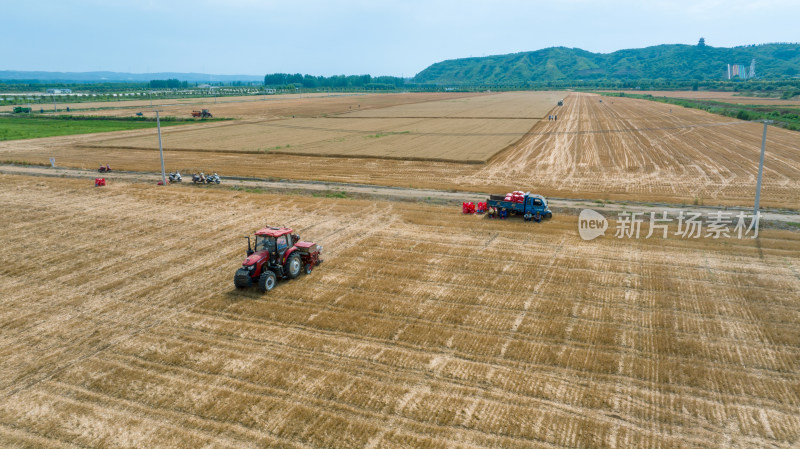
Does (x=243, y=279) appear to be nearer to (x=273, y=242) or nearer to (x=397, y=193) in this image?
(x=273, y=242)

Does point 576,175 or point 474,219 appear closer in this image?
point 474,219

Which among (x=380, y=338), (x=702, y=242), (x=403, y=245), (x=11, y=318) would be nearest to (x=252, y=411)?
(x=380, y=338)

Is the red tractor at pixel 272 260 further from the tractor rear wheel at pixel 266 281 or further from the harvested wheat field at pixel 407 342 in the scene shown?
the harvested wheat field at pixel 407 342

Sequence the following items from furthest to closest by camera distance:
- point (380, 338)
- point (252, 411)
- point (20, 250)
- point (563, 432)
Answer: point (20, 250) → point (380, 338) → point (252, 411) → point (563, 432)

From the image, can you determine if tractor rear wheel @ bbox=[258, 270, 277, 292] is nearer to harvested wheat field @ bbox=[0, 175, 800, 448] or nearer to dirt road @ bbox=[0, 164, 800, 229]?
harvested wheat field @ bbox=[0, 175, 800, 448]

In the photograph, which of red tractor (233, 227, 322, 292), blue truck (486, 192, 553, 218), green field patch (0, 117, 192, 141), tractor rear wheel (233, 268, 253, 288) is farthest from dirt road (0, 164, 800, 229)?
green field patch (0, 117, 192, 141)

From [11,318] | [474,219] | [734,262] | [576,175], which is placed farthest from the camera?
[576,175]

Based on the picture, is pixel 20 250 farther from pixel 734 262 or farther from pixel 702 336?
pixel 734 262
